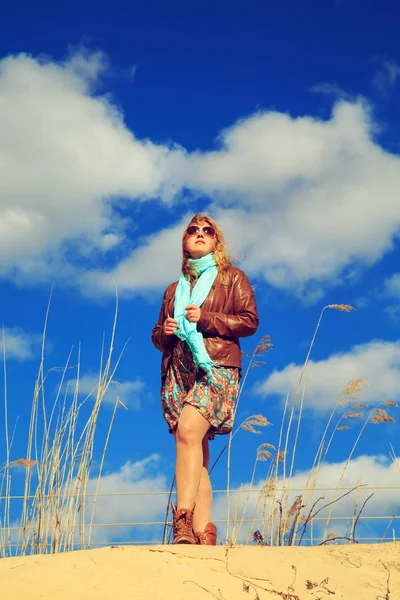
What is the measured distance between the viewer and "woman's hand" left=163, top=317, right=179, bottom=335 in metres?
3.52

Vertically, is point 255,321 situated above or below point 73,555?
above

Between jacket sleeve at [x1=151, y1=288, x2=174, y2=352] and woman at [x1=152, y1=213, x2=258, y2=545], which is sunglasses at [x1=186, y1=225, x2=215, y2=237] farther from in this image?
jacket sleeve at [x1=151, y1=288, x2=174, y2=352]

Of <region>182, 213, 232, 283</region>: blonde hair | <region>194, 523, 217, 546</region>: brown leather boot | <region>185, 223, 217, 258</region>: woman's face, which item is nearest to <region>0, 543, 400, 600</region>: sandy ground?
<region>194, 523, 217, 546</region>: brown leather boot

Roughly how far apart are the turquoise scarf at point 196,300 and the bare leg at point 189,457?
252 mm

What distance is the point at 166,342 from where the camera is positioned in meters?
3.64

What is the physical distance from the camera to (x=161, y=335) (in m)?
3.65

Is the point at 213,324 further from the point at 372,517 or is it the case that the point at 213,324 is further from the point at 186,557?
the point at 372,517

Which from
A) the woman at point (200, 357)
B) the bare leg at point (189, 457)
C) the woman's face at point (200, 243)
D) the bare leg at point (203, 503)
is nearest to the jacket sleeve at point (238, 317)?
the woman at point (200, 357)

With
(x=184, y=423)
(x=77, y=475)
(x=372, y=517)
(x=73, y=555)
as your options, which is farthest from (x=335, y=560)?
(x=372, y=517)

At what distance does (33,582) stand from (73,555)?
0.92 ft

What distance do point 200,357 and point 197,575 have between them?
108cm

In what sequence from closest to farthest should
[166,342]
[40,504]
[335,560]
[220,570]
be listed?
[220,570] → [335,560] → [166,342] → [40,504]

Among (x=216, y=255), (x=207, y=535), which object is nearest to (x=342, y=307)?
(x=216, y=255)

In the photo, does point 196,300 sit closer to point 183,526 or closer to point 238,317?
point 238,317
